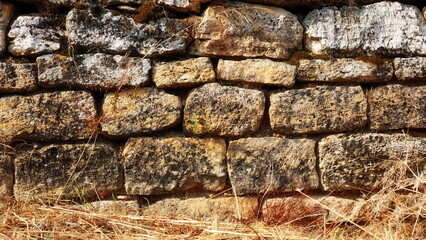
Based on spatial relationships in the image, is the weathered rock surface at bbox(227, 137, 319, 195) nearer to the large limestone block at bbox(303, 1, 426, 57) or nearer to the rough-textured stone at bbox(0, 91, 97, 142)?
the large limestone block at bbox(303, 1, 426, 57)

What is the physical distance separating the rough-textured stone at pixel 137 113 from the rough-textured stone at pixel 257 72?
1.21 ft

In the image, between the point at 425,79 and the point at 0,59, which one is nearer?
the point at 0,59

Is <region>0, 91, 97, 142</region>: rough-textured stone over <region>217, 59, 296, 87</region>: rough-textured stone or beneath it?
beneath

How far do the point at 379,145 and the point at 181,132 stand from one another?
48.5 inches

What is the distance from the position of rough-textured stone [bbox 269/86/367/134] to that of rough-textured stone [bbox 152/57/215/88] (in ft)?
1.44

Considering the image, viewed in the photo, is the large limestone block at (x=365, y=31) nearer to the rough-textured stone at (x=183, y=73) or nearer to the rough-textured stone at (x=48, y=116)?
the rough-textured stone at (x=183, y=73)

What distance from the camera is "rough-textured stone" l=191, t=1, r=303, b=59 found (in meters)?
2.48

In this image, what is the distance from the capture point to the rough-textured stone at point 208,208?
245 centimetres

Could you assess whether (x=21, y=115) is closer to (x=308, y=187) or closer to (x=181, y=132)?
(x=181, y=132)

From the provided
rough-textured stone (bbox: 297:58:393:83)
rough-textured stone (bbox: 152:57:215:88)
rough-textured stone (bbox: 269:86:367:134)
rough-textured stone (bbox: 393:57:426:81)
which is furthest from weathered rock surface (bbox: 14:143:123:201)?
rough-textured stone (bbox: 393:57:426:81)

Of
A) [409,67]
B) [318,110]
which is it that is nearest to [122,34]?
[318,110]

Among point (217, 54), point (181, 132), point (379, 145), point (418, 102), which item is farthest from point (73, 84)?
point (418, 102)

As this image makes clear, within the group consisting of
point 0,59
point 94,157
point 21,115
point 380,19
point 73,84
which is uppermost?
point 380,19

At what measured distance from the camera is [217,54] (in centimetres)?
250
